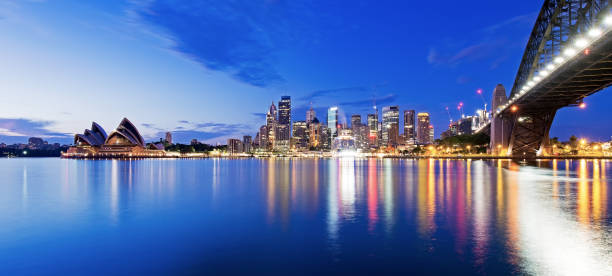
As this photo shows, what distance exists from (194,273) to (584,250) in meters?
11.3

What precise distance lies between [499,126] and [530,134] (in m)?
9.12

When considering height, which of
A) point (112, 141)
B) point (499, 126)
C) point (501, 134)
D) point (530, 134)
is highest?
point (499, 126)

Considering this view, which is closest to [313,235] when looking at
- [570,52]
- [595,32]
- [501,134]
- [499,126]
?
[595,32]

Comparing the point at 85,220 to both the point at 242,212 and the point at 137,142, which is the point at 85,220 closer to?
the point at 242,212

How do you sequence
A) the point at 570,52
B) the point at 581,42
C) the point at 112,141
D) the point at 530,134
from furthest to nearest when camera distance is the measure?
the point at 112,141 < the point at 530,134 < the point at 570,52 < the point at 581,42

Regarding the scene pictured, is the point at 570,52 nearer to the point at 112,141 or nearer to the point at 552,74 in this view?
the point at 552,74

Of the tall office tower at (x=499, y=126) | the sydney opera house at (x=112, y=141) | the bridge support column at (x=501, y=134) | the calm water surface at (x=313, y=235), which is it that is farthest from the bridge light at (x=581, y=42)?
the sydney opera house at (x=112, y=141)

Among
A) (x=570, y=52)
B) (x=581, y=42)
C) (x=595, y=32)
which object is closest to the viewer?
(x=595, y=32)

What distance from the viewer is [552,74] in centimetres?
4441

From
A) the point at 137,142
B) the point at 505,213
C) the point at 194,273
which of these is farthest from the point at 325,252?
the point at 137,142

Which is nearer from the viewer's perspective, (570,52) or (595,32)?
(595,32)

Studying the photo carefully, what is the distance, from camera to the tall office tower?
306 ft

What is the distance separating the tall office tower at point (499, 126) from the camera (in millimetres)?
93250

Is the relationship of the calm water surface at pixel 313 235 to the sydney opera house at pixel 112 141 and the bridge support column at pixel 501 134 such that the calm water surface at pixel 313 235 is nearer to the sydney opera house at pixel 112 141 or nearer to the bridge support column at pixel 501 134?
the bridge support column at pixel 501 134
